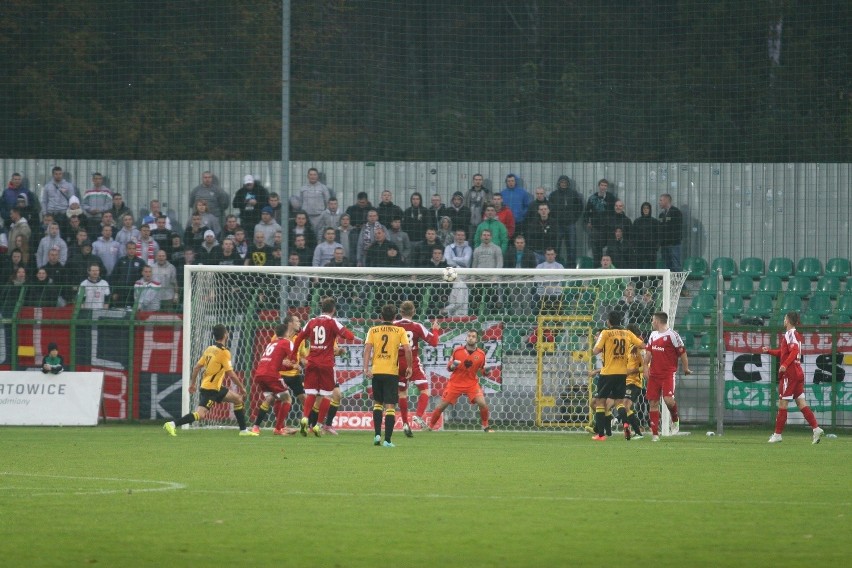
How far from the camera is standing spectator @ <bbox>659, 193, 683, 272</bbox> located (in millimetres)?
22219

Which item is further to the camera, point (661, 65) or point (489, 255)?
point (661, 65)

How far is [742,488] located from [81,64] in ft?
58.7

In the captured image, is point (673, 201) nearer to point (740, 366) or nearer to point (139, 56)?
point (740, 366)

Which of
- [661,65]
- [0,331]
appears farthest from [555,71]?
[0,331]

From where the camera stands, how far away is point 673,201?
22594 millimetres

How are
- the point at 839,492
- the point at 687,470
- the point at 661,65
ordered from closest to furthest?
the point at 839,492, the point at 687,470, the point at 661,65

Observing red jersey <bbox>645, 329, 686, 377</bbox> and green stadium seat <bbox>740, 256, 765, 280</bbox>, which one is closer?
red jersey <bbox>645, 329, 686, 377</bbox>

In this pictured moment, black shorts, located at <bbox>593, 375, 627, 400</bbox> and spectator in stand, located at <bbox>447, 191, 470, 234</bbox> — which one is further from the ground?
spectator in stand, located at <bbox>447, 191, 470, 234</bbox>

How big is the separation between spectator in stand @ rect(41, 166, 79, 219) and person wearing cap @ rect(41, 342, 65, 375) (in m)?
2.72

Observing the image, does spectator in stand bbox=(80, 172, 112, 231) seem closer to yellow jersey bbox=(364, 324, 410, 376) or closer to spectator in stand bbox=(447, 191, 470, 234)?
spectator in stand bbox=(447, 191, 470, 234)

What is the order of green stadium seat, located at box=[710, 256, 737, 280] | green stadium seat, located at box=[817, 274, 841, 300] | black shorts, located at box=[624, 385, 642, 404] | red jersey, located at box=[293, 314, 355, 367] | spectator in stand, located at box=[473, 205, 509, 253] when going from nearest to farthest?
red jersey, located at box=[293, 314, 355, 367], black shorts, located at box=[624, 385, 642, 404], spectator in stand, located at box=[473, 205, 509, 253], green stadium seat, located at box=[817, 274, 841, 300], green stadium seat, located at box=[710, 256, 737, 280]

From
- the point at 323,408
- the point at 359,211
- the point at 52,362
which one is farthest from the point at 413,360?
the point at 52,362

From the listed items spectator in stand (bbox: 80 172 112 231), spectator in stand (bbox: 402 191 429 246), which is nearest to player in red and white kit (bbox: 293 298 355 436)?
spectator in stand (bbox: 402 191 429 246)

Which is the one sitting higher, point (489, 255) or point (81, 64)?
point (81, 64)
